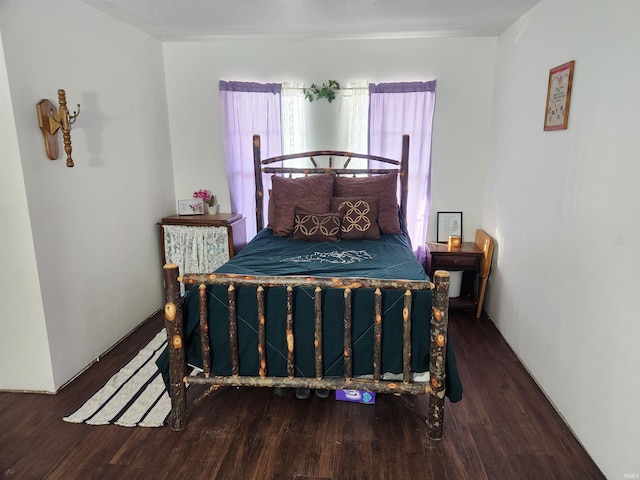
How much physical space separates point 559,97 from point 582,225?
2.54 feet

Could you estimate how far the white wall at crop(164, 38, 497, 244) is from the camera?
3578mm

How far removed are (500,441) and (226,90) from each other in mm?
3373

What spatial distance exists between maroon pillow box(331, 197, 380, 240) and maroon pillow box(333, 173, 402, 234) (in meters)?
0.11

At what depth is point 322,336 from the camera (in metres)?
1.99

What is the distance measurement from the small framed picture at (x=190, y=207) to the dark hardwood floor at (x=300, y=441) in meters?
1.71

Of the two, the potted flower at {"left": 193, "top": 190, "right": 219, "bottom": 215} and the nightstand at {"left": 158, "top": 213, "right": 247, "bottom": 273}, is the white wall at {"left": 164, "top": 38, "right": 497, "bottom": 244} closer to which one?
the potted flower at {"left": 193, "top": 190, "right": 219, "bottom": 215}

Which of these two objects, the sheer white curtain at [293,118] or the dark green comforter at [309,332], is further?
the sheer white curtain at [293,118]

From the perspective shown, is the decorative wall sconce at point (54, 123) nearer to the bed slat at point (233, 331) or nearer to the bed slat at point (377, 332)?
the bed slat at point (233, 331)

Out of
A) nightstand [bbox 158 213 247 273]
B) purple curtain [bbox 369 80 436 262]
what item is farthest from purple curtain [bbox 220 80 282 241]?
purple curtain [bbox 369 80 436 262]

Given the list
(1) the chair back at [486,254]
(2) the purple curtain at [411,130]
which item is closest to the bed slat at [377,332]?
(1) the chair back at [486,254]

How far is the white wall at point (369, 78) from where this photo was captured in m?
3.58

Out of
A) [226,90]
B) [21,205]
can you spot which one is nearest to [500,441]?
[21,205]

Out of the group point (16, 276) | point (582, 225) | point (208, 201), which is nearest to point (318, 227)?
point (208, 201)

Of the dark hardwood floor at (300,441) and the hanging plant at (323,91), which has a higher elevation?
the hanging plant at (323,91)
